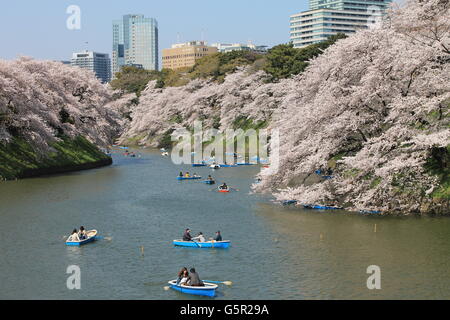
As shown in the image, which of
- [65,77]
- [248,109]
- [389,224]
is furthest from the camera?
[248,109]

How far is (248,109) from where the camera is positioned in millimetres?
92000

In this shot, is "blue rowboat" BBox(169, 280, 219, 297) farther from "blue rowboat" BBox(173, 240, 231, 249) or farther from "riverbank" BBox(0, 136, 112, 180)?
"riverbank" BBox(0, 136, 112, 180)

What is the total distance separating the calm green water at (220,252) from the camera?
24748 mm

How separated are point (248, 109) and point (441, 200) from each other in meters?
56.9

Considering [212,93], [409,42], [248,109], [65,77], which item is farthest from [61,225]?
[212,93]

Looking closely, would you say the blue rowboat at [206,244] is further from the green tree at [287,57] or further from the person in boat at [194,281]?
the green tree at [287,57]

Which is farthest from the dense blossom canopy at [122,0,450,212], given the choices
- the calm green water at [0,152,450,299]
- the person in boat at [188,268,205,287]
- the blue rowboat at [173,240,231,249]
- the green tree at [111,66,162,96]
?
the green tree at [111,66,162,96]

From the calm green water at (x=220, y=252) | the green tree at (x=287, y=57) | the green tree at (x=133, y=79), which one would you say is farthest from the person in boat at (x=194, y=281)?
the green tree at (x=133, y=79)

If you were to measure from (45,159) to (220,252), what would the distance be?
1489 inches

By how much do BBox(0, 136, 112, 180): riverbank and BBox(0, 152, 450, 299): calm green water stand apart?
9.27m

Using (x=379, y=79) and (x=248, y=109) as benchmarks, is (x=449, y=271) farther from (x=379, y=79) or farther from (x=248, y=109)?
(x=248, y=109)

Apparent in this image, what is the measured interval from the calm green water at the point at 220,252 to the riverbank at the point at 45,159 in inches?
365
